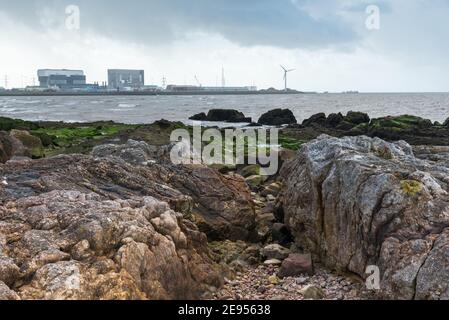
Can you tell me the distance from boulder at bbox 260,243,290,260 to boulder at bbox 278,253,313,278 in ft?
3.20

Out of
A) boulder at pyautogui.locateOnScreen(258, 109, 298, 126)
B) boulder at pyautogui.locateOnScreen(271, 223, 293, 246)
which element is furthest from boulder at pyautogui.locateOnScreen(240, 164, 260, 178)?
boulder at pyautogui.locateOnScreen(258, 109, 298, 126)

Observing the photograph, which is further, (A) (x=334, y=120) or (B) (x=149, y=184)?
(A) (x=334, y=120)

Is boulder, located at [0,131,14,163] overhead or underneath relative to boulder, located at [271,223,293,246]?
overhead

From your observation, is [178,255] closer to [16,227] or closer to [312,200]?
[16,227]

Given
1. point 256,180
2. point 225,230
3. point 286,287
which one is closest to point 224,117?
point 256,180

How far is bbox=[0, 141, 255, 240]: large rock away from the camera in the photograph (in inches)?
456

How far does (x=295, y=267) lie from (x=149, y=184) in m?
4.51

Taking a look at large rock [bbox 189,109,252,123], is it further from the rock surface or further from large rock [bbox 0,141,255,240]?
large rock [bbox 0,141,255,240]

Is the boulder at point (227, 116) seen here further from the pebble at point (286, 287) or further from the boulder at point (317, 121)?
the pebble at point (286, 287)

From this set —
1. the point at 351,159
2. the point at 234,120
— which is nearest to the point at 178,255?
the point at 351,159

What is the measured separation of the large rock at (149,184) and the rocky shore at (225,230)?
1.8 inches

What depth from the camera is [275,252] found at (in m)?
12.4

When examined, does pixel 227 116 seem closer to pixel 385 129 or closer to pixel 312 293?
pixel 385 129

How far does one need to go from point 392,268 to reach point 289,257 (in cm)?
324
